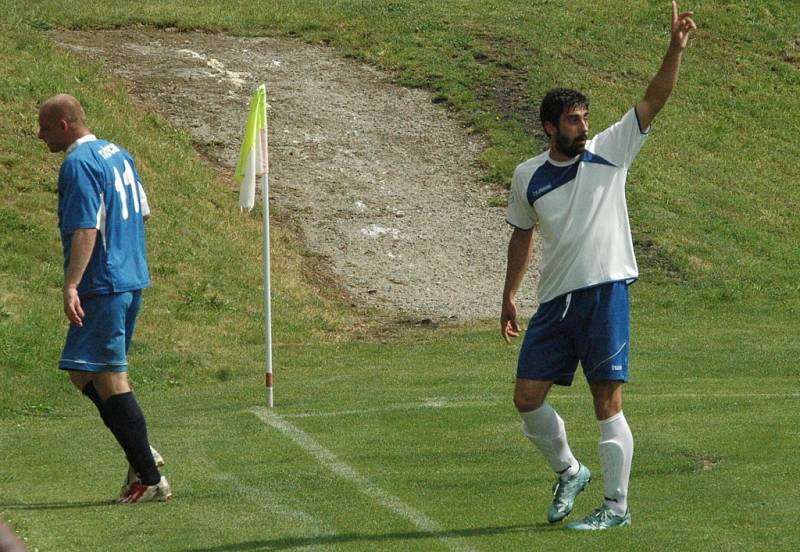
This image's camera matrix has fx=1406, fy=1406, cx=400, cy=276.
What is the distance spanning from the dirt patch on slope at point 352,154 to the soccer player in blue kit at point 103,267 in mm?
11836

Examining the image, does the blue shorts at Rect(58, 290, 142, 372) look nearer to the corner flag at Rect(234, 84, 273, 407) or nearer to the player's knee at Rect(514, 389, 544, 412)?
the player's knee at Rect(514, 389, 544, 412)

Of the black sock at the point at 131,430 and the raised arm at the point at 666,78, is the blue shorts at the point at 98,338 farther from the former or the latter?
the raised arm at the point at 666,78

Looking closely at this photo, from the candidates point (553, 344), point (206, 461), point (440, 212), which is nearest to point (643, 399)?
point (206, 461)

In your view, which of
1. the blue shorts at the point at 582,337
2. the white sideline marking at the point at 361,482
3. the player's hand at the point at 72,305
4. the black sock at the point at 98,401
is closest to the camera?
the blue shorts at the point at 582,337

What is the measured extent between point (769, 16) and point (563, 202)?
96.2 feet

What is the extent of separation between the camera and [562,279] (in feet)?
22.3

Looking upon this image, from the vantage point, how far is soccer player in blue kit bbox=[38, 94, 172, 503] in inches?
299

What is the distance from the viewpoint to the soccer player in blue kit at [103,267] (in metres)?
7.58

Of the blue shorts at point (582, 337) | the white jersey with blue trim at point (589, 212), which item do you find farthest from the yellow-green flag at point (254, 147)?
the blue shorts at point (582, 337)

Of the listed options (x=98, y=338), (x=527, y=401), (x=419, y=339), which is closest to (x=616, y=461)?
(x=527, y=401)

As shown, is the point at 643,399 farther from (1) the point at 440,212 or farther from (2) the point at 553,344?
(1) the point at 440,212

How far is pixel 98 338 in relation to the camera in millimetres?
7629

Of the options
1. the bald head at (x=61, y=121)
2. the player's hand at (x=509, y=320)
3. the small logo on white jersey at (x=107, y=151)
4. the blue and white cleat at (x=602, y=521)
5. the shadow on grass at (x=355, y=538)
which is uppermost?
the bald head at (x=61, y=121)

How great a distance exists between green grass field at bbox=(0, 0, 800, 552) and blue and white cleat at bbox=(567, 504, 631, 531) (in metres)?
0.13
